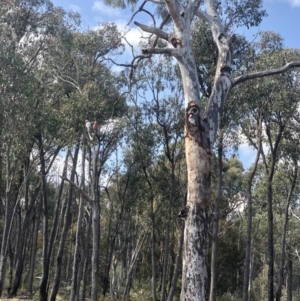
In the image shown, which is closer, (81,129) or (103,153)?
(81,129)

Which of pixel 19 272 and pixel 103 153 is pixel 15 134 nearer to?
pixel 103 153

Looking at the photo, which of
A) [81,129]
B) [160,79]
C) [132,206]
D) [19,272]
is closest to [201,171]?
[81,129]

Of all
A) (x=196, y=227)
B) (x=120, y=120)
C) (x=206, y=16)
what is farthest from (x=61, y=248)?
(x=196, y=227)

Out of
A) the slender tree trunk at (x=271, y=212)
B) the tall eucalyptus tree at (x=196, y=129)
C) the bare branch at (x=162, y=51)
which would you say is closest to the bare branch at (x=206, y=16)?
the tall eucalyptus tree at (x=196, y=129)

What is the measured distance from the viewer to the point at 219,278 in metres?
34.1

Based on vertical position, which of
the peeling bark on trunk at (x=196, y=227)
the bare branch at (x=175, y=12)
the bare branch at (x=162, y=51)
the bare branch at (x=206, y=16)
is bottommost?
the peeling bark on trunk at (x=196, y=227)

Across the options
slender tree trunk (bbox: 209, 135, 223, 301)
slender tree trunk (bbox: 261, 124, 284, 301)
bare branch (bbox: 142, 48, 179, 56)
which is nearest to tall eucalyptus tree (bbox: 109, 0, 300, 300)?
bare branch (bbox: 142, 48, 179, 56)

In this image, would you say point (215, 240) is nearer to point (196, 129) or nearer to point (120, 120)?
point (120, 120)

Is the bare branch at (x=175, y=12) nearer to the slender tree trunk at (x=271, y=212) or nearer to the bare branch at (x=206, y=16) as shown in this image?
the bare branch at (x=206, y=16)

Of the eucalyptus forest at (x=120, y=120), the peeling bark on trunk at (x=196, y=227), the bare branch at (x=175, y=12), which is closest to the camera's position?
the peeling bark on trunk at (x=196, y=227)

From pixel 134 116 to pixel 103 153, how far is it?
7.45ft

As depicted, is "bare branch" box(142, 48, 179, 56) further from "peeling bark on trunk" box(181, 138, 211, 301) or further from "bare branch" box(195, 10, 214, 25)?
"peeling bark on trunk" box(181, 138, 211, 301)

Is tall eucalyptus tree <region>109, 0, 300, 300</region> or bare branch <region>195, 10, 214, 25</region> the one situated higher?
bare branch <region>195, 10, 214, 25</region>

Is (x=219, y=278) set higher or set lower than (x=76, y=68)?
lower
